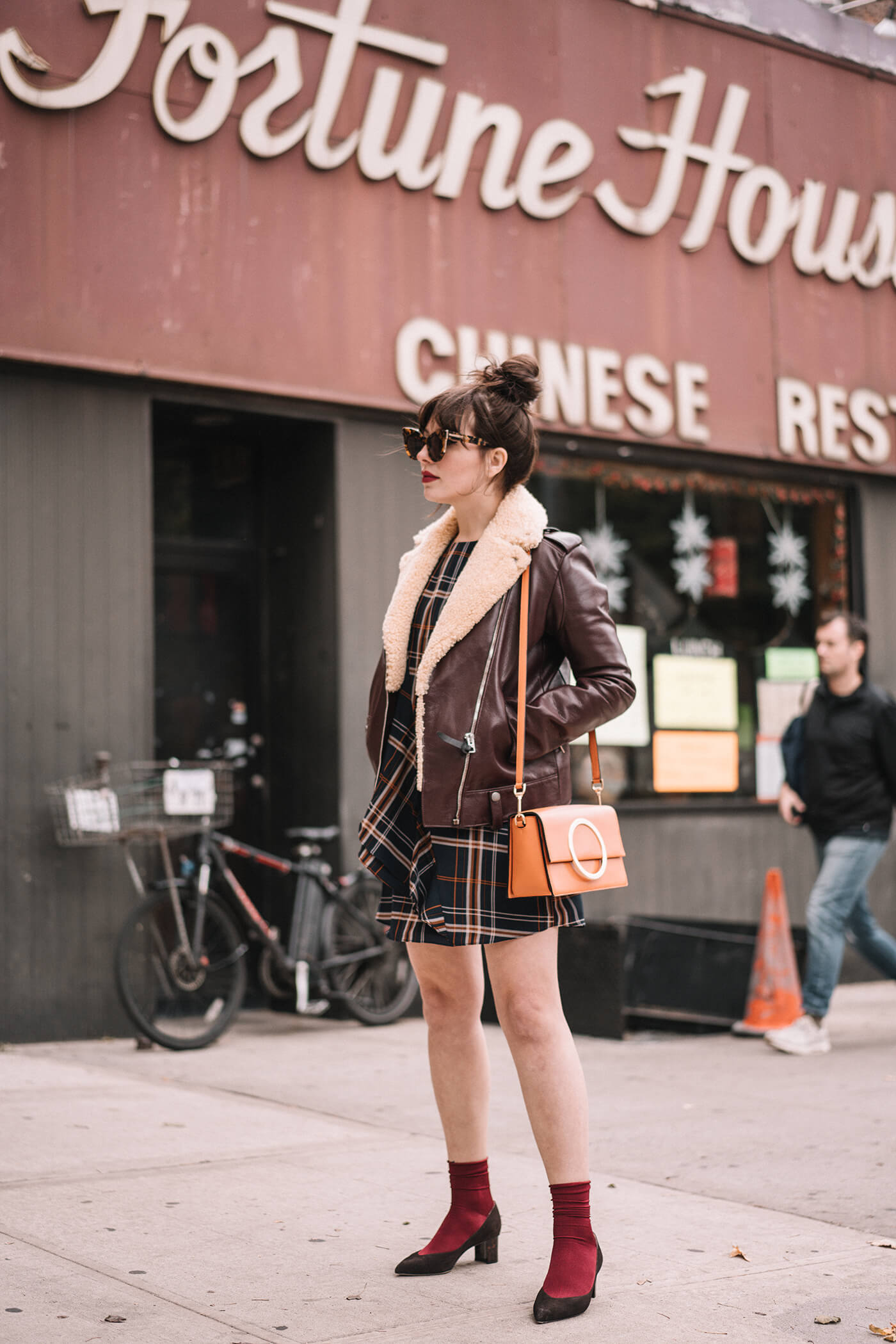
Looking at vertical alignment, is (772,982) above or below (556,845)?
below

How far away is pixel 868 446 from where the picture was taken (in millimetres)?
11297

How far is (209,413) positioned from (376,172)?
5.51ft

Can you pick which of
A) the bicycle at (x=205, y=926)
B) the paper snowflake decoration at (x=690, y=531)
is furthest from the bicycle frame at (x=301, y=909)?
the paper snowflake decoration at (x=690, y=531)

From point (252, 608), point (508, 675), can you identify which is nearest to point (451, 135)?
point (252, 608)

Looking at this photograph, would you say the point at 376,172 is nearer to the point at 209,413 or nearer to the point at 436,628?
the point at 209,413

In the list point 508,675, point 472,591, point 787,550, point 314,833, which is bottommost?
point 314,833

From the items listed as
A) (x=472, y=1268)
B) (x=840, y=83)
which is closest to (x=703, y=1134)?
(x=472, y=1268)

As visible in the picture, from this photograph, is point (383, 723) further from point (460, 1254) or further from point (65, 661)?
point (65, 661)

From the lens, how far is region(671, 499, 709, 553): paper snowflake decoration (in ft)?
34.7

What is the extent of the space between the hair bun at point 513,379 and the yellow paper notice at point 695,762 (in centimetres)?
664

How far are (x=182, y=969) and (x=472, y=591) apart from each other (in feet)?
14.7

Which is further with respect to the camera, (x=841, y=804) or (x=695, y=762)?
(x=695, y=762)

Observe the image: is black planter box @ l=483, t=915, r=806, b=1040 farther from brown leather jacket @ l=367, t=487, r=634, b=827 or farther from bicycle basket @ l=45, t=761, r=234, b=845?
brown leather jacket @ l=367, t=487, r=634, b=827

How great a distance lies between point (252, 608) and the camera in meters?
9.43
